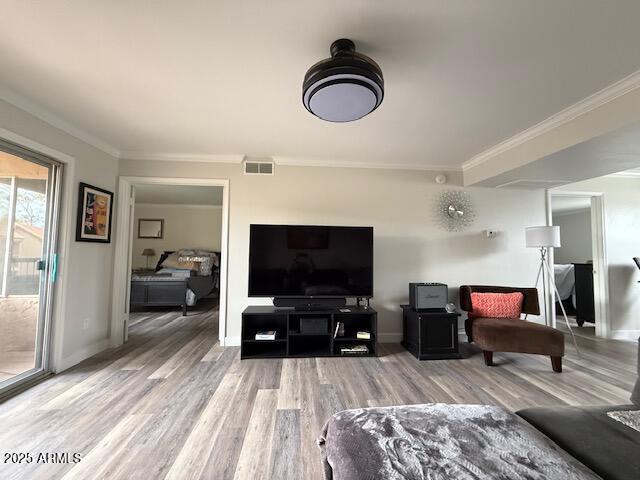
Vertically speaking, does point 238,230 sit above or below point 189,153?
below

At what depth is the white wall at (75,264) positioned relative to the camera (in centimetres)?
244

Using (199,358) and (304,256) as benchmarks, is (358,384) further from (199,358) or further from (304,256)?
(199,358)

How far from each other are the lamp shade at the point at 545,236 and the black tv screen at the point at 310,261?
198 cm

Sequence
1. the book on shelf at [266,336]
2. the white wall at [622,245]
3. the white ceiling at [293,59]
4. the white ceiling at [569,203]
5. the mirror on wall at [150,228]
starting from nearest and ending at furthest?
the white ceiling at [293,59] → the book on shelf at [266,336] → the white wall at [622,245] → the white ceiling at [569,203] → the mirror on wall at [150,228]

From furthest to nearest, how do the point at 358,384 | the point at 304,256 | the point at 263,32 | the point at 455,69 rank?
1. the point at 304,256
2. the point at 358,384
3. the point at 455,69
4. the point at 263,32

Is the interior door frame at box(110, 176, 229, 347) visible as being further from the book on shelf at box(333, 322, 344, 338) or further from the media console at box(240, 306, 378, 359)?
the book on shelf at box(333, 322, 344, 338)

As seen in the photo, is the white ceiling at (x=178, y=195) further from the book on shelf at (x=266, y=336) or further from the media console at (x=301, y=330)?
the book on shelf at (x=266, y=336)

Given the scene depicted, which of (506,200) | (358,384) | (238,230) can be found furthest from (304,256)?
(506,200)

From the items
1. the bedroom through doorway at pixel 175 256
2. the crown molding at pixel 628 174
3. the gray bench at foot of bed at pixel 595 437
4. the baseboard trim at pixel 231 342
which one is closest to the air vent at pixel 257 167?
the bedroom through doorway at pixel 175 256

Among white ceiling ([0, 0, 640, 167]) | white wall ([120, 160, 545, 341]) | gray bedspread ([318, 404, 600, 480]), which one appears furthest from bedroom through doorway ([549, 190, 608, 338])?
gray bedspread ([318, 404, 600, 480])

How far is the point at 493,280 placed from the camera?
12.4 feet

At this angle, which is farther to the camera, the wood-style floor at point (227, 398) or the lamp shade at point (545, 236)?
the lamp shade at point (545, 236)

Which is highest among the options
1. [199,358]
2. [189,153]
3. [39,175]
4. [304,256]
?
[189,153]

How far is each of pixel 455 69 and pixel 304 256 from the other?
218 centimetres
